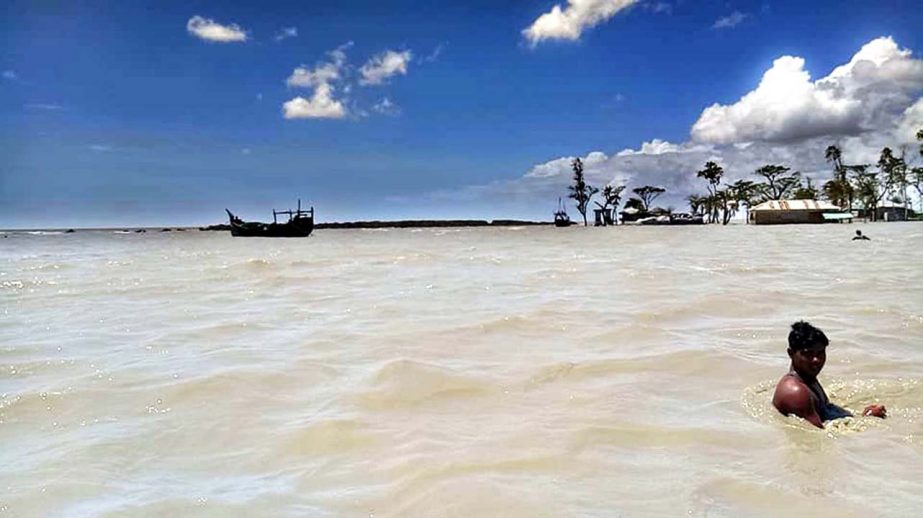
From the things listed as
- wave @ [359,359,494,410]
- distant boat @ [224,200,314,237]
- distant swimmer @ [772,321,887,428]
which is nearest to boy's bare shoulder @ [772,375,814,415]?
distant swimmer @ [772,321,887,428]

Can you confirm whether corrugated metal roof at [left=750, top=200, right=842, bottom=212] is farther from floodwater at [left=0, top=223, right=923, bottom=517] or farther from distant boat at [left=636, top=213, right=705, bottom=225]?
floodwater at [left=0, top=223, right=923, bottom=517]

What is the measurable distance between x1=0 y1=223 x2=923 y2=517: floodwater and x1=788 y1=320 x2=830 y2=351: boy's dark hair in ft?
1.80

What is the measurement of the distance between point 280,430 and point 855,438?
12.8 feet

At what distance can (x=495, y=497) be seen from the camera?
3.43 m

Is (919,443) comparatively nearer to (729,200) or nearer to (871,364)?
(871,364)

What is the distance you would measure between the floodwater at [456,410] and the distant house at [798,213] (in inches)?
3256

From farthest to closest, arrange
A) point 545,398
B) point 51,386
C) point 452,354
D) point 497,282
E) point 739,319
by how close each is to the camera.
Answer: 1. point 497,282
2. point 739,319
3. point 452,354
4. point 51,386
5. point 545,398

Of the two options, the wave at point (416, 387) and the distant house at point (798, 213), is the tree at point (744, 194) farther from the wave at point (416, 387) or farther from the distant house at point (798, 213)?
the wave at point (416, 387)

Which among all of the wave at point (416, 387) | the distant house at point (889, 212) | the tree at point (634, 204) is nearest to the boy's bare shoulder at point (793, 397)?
the wave at point (416, 387)

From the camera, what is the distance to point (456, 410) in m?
5.13

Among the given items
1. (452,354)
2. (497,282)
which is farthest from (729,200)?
(452,354)

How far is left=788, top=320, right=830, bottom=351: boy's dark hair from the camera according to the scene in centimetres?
470

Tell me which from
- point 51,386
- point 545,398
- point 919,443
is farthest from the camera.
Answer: point 51,386

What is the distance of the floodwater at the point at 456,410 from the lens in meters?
3.48
